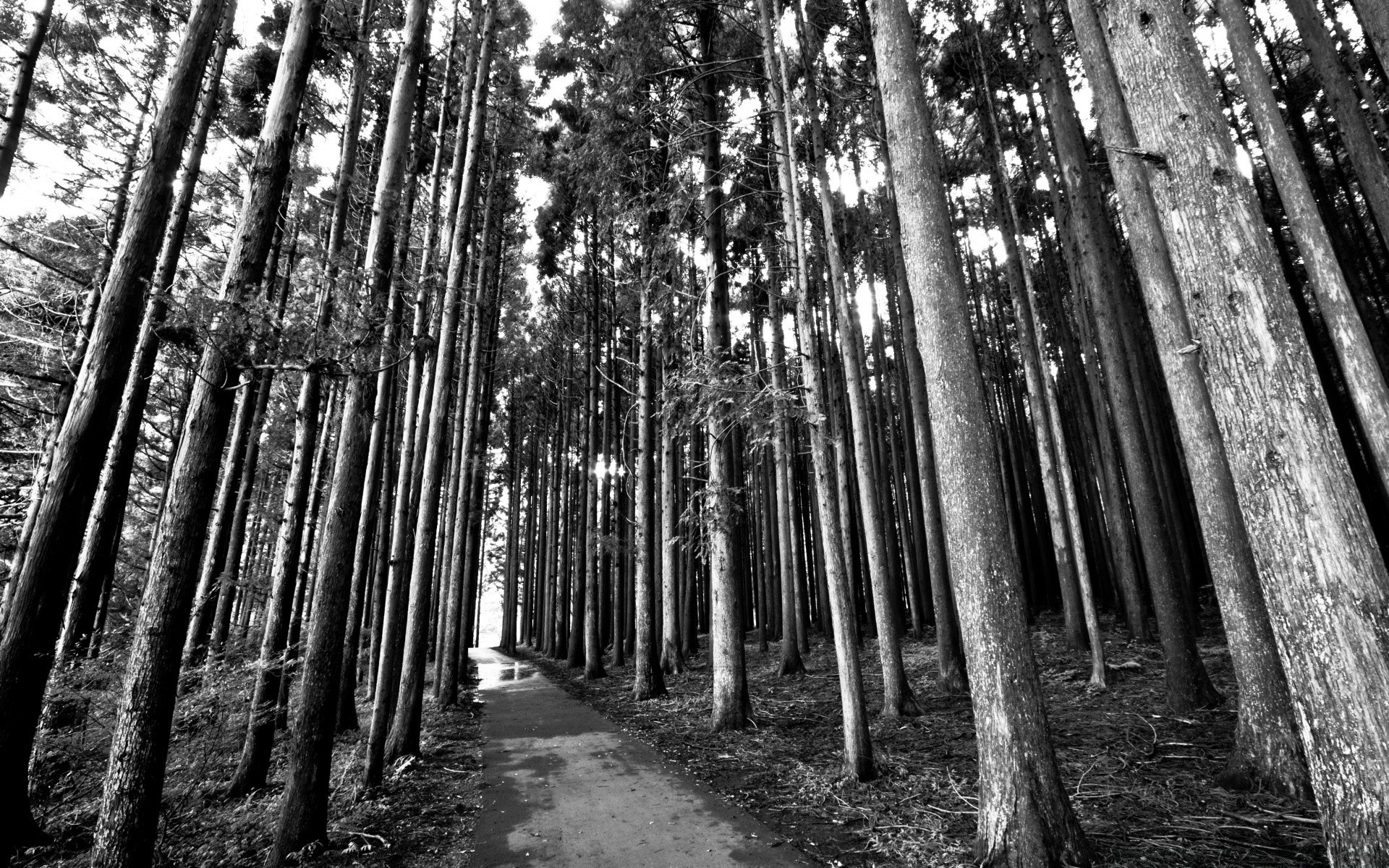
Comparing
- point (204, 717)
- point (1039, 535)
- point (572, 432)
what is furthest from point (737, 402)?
point (572, 432)

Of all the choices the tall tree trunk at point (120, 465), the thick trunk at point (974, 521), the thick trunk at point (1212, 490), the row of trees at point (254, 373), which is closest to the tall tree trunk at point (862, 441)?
the thick trunk at point (974, 521)

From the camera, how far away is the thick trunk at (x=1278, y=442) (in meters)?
2.58

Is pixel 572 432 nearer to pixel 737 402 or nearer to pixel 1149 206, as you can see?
pixel 737 402

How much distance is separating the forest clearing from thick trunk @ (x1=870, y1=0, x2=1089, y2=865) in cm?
3

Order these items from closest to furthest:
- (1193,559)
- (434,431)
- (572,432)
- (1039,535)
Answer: (434,431) < (1193,559) < (1039,535) < (572,432)

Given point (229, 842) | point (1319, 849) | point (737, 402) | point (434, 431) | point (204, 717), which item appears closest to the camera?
point (1319, 849)

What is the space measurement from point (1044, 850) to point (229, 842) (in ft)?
21.6

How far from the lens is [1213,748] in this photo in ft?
17.3

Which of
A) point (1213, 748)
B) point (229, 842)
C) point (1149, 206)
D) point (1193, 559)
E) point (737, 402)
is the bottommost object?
point (229, 842)

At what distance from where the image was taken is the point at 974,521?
4.07 metres

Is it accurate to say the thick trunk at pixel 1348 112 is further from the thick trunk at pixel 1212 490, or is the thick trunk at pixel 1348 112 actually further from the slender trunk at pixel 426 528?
the slender trunk at pixel 426 528

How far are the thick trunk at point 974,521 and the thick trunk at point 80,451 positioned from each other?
6.51m

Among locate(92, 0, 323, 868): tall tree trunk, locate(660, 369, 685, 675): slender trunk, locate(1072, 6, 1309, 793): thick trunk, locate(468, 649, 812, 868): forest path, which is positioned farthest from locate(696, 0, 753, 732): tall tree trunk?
locate(92, 0, 323, 868): tall tree trunk

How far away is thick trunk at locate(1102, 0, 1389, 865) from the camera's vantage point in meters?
2.58
